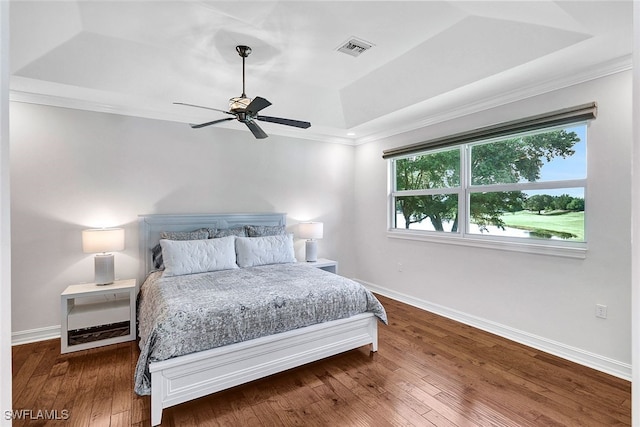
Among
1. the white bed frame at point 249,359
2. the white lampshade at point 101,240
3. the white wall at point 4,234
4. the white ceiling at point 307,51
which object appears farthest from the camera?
the white lampshade at point 101,240

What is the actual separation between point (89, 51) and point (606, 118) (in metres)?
4.33

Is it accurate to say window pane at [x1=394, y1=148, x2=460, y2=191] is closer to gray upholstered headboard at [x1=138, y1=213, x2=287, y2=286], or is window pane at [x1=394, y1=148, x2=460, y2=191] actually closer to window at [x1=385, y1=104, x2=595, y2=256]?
window at [x1=385, y1=104, x2=595, y2=256]

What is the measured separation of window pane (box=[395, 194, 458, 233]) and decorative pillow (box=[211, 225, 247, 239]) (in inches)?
87.9

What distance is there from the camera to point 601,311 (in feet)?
8.54

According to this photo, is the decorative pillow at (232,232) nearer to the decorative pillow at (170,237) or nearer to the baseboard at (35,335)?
the decorative pillow at (170,237)

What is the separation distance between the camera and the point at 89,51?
267 cm

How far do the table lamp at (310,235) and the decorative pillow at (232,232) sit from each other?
816 millimetres

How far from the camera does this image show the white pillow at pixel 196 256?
3.22m

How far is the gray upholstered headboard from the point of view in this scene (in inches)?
142

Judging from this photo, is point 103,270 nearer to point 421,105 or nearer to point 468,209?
point 421,105

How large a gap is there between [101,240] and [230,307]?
175 cm

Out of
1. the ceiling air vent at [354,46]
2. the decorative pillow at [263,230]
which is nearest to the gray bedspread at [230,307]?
the decorative pillow at [263,230]

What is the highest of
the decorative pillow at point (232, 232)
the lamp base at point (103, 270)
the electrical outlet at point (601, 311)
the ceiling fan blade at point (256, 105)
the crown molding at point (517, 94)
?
the crown molding at point (517, 94)

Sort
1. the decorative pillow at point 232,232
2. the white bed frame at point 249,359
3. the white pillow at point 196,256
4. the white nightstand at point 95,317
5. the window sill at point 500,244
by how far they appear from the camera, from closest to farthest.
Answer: the white bed frame at point 249,359
the window sill at point 500,244
the white nightstand at point 95,317
the white pillow at point 196,256
the decorative pillow at point 232,232
